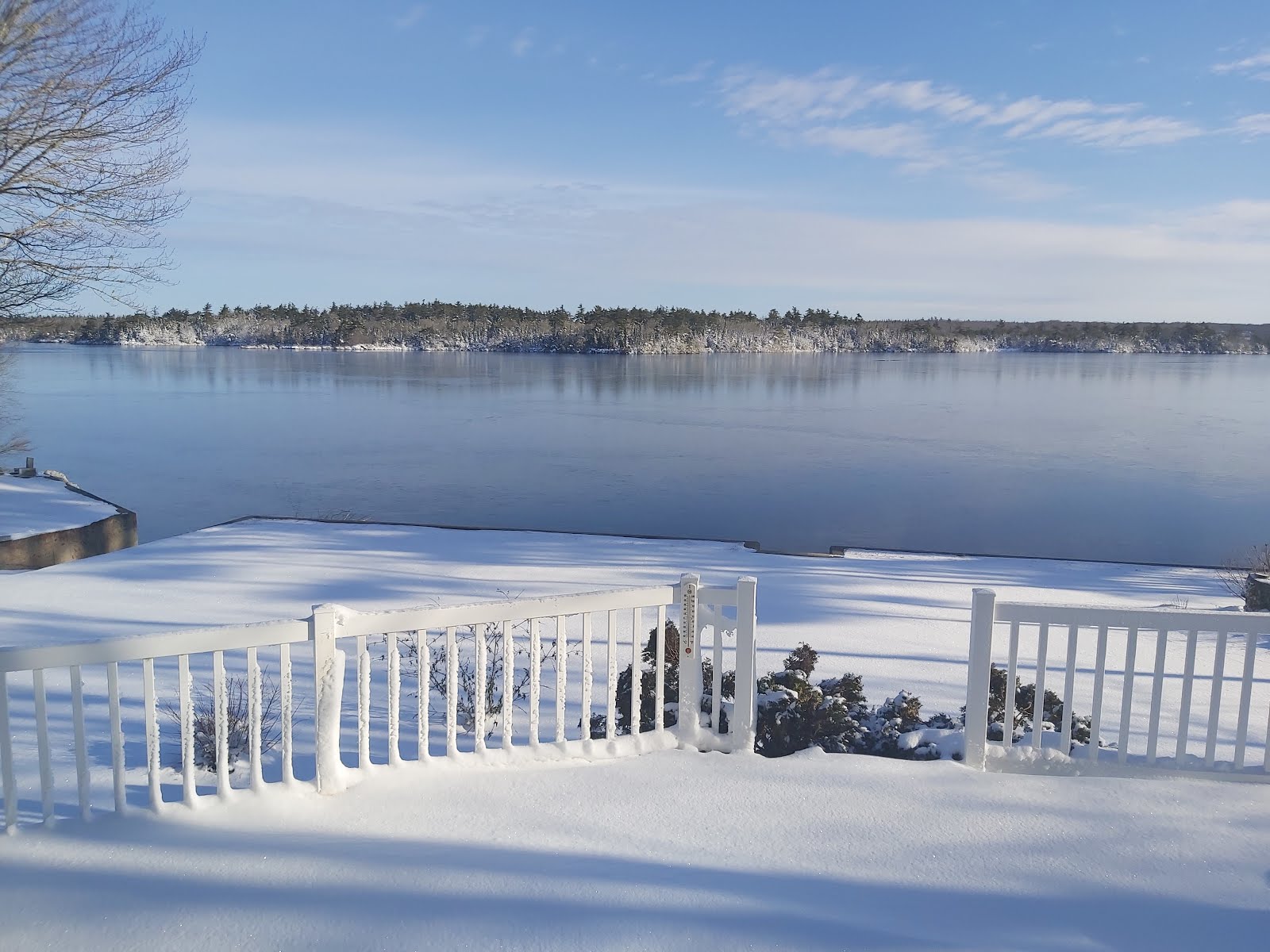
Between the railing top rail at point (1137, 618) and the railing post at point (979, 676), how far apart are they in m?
0.09

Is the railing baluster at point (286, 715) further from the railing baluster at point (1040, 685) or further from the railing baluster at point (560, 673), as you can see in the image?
the railing baluster at point (1040, 685)

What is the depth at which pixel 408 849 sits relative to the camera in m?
3.39

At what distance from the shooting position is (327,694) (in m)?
3.79

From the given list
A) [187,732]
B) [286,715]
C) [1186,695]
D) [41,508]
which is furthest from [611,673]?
[41,508]

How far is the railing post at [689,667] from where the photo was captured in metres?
4.30

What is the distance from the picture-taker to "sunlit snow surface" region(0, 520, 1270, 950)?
115 inches

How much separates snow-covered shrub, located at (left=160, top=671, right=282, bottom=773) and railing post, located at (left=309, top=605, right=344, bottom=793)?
689 mm

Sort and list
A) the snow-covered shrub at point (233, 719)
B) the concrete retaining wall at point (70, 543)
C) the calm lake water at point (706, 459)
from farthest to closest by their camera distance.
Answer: the calm lake water at point (706, 459)
the concrete retaining wall at point (70, 543)
the snow-covered shrub at point (233, 719)

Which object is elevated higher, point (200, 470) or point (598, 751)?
point (598, 751)

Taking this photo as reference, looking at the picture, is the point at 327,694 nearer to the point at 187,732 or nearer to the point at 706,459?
the point at 187,732

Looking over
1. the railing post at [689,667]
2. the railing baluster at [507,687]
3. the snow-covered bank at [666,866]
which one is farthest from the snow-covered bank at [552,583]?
the railing baluster at [507,687]

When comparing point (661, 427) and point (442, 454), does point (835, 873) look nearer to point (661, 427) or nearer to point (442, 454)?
point (442, 454)

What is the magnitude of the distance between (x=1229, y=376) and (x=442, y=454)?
7538 cm

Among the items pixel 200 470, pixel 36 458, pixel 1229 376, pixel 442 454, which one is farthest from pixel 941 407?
pixel 1229 376
